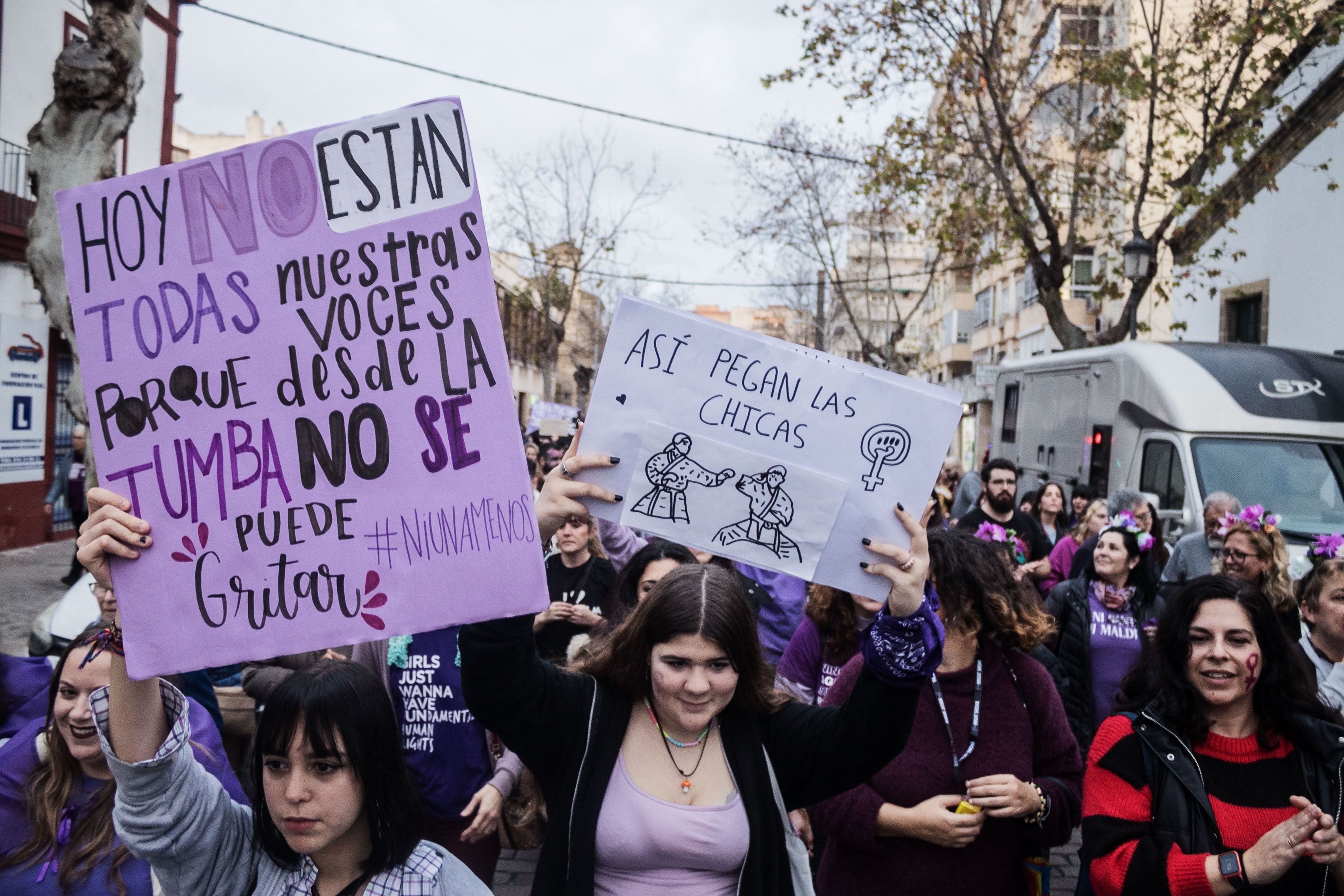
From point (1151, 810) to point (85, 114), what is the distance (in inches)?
328

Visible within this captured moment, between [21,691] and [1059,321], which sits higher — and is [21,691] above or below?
below

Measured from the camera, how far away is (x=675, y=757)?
2.39 meters

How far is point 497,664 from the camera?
224cm

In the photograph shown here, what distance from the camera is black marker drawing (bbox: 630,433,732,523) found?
2395mm

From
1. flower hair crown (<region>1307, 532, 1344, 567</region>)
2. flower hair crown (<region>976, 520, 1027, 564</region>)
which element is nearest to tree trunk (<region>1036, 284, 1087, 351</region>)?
flower hair crown (<region>976, 520, 1027, 564</region>)

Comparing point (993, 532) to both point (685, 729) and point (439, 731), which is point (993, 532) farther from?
point (685, 729)

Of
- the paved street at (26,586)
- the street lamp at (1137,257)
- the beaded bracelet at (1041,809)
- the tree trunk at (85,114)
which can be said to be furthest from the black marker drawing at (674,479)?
the street lamp at (1137,257)

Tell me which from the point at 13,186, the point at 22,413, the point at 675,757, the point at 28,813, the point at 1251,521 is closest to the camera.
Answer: the point at 675,757

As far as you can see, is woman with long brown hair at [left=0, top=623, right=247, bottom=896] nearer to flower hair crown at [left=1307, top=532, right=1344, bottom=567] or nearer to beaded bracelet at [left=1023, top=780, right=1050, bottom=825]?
beaded bracelet at [left=1023, top=780, right=1050, bottom=825]

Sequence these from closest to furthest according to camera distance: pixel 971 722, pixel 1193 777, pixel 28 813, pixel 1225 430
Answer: pixel 28 813 → pixel 1193 777 → pixel 971 722 → pixel 1225 430

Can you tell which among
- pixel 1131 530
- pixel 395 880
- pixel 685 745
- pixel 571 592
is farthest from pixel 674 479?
pixel 1131 530

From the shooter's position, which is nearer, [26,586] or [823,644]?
[823,644]

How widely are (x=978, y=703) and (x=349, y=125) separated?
2267 millimetres

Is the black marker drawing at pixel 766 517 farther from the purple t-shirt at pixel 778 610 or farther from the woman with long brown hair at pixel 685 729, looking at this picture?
the purple t-shirt at pixel 778 610
